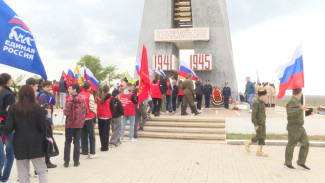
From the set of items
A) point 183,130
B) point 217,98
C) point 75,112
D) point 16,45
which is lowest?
point 183,130

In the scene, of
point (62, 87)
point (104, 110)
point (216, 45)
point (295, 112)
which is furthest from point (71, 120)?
point (216, 45)

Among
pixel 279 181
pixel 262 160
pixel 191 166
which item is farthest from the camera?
pixel 262 160

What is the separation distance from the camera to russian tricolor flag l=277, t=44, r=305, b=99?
713cm

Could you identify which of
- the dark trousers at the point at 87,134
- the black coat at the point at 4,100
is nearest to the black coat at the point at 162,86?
the dark trousers at the point at 87,134

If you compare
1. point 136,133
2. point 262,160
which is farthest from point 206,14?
point 262,160

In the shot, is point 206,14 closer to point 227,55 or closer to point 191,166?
point 227,55

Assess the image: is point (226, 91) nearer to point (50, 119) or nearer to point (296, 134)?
point (296, 134)

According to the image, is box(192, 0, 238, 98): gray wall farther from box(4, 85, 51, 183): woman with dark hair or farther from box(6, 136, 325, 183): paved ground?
box(4, 85, 51, 183): woman with dark hair

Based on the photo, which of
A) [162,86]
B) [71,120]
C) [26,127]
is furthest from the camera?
[162,86]

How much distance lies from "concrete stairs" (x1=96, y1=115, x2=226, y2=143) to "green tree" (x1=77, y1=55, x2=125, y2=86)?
48078 millimetres

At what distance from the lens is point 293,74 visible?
726cm

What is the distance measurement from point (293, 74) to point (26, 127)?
6328mm

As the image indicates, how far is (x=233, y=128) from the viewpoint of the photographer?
11125 millimetres

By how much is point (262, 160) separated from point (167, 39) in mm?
15029
